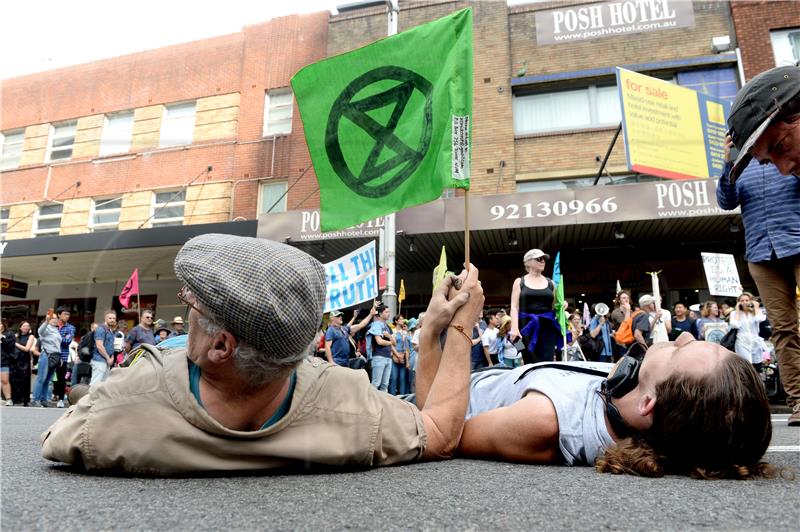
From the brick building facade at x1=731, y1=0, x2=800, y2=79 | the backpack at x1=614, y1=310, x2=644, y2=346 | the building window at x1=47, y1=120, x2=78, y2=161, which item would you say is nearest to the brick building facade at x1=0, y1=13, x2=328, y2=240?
the building window at x1=47, y1=120, x2=78, y2=161

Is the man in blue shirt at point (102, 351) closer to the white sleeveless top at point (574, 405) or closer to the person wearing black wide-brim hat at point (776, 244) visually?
the white sleeveless top at point (574, 405)

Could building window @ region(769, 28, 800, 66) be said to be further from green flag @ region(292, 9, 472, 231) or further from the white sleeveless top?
the white sleeveless top

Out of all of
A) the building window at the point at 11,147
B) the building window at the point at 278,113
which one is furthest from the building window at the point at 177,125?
the building window at the point at 11,147

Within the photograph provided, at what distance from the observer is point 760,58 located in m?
12.9

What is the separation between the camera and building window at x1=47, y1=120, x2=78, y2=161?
60.7ft

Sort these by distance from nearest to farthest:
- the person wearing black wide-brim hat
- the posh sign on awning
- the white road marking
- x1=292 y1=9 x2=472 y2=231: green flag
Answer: the white road marking
x1=292 y1=9 x2=472 y2=231: green flag
the person wearing black wide-brim hat
the posh sign on awning

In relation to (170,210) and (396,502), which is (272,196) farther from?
(396,502)

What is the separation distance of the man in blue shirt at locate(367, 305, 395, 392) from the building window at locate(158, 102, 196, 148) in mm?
11552

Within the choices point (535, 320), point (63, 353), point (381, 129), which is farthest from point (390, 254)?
point (63, 353)

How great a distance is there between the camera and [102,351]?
9227 mm

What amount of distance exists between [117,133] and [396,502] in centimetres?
2004

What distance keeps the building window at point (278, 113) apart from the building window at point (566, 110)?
703cm

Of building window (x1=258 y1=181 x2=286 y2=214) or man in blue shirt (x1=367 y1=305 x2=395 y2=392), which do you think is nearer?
man in blue shirt (x1=367 y1=305 x2=395 y2=392)

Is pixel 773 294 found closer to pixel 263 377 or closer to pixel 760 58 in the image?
pixel 263 377
